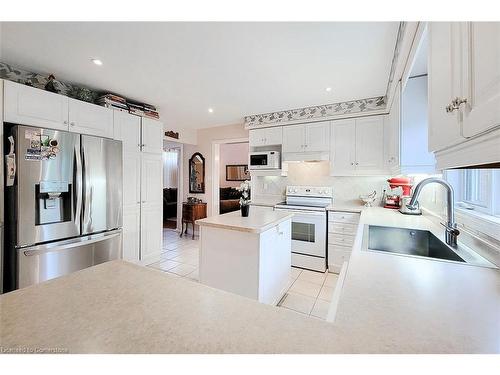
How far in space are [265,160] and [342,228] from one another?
1.63 metres

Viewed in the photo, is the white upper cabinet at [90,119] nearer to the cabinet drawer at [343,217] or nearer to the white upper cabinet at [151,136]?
the white upper cabinet at [151,136]

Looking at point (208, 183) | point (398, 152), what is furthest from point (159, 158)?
point (398, 152)

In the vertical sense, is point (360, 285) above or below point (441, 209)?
below

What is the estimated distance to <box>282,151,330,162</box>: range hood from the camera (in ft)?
11.1

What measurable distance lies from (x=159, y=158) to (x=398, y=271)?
332 centimetres

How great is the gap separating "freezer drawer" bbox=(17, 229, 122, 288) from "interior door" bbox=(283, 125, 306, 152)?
2.77 meters

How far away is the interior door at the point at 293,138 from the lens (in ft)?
11.7

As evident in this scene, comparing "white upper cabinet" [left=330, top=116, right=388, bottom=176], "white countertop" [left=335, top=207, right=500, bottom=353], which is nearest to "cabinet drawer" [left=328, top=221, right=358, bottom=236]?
"white upper cabinet" [left=330, top=116, right=388, bottom=176]

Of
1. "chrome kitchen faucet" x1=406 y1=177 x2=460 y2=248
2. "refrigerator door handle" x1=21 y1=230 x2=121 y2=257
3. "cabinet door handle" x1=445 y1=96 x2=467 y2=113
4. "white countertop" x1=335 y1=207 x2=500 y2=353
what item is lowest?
"refrigerator door handle" x1=21 y1=230 x2=121 y2=257

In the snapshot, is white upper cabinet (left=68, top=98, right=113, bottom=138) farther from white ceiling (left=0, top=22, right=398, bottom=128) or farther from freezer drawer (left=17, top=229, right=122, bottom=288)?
freezer drawer (left=17, top=229, right=122, bottom=288)

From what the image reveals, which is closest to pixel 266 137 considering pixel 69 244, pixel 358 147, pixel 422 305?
pixel 358 147

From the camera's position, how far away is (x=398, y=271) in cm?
91
